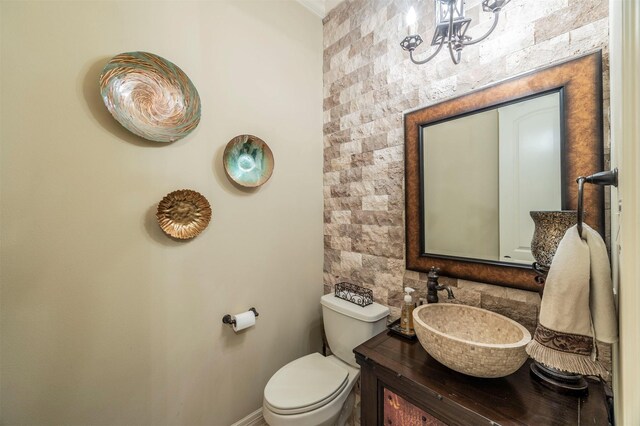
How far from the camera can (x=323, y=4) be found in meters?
1.93

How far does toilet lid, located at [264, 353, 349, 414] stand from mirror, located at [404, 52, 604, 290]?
78 cm

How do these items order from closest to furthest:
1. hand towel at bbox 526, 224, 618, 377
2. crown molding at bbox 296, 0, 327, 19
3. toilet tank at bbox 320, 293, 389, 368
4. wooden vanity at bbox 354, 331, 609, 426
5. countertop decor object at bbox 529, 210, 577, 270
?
hand towel at bbox 526, 224, 618, 377 → wooden vanity at bbox 354, 331, 609, 426 → countertop decor object at bbox 529, 210, 577, 270 → toilet tank at bbox 320, 293, 389, 368 → crown molding at bbox 296, 0, 327, 19

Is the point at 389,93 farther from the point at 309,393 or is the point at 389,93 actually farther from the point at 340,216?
the point at 309,393

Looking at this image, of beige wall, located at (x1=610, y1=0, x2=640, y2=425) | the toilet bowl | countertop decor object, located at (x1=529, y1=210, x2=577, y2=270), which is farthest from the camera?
the toilet bowl

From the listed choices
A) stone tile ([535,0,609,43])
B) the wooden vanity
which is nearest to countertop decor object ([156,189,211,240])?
the wooden vanity

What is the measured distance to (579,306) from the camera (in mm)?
673

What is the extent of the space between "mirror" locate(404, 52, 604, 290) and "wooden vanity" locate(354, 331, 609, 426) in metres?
0.40

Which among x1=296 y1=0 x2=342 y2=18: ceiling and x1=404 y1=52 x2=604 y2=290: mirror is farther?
x1=296 y1=0 x2=342 y2=18: ceiling

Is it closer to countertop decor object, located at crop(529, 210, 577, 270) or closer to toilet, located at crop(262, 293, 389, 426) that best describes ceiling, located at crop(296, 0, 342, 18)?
countertop decor object, located at crop(529, 210, 577, 270)

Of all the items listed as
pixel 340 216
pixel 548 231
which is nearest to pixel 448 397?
pixel 548 231

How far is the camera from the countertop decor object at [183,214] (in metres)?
1.28

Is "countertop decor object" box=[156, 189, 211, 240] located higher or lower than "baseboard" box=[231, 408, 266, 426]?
higher

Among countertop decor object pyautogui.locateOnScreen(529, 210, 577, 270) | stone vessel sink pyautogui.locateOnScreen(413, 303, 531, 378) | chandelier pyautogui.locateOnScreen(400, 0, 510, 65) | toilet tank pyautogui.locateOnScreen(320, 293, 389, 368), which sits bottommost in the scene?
toilet tank pyautogui.locateOnScreen(320, 293, 389, 368)

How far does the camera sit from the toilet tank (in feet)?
4.75
